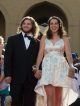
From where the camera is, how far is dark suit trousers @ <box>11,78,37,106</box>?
709cm

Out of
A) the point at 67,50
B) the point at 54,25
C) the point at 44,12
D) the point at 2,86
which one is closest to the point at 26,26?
the point at 54,25

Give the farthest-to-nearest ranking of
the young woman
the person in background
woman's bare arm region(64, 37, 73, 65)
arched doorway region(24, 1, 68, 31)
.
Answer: arched doorway region(24, 1, 68, 31), the person in background, woman's bare arm region(64, 37, 73, 65), the young woman

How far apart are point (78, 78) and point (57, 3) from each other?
12965 millimetres

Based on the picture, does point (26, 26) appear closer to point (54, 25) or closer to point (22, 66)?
point (54, 25)

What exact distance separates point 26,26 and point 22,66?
2.31 ft

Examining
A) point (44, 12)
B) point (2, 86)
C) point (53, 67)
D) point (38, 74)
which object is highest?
point (44, 12)

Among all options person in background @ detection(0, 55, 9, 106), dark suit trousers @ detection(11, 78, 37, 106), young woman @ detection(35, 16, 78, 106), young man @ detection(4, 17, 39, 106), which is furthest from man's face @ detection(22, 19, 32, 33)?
person in background @ detection(0, 55, 9, 106)

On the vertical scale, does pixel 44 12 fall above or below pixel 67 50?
above

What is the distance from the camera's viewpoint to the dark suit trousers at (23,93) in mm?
7090

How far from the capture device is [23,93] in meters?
7.15

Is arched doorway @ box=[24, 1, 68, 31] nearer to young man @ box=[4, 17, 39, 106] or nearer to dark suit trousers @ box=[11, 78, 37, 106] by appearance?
young man @ box=[4, 17, 39, 106]

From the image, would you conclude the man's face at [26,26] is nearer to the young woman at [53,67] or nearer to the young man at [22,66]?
the young man at [22,66]

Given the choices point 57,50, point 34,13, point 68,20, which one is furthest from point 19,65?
point 34,13

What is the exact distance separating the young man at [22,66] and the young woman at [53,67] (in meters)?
0.14
